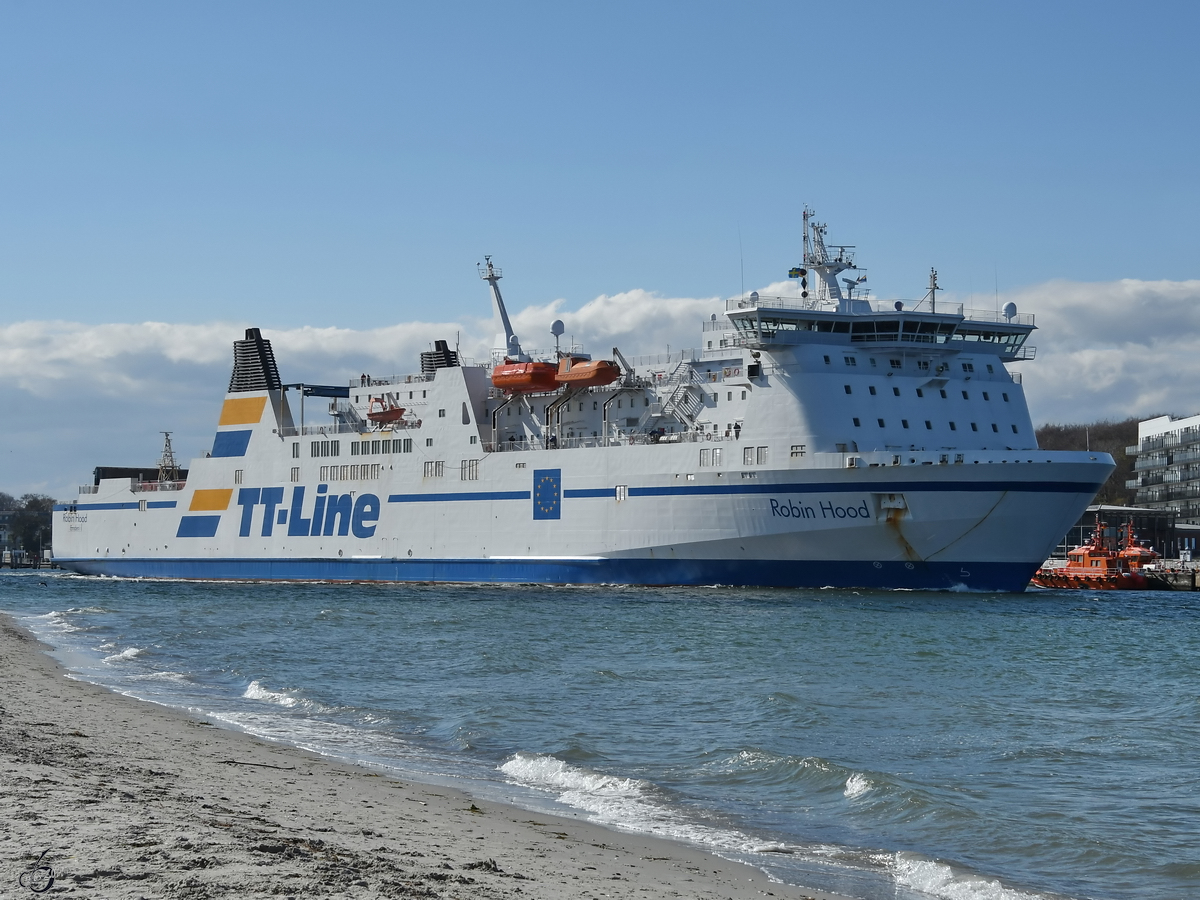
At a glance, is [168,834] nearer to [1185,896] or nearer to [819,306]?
[1185,896]

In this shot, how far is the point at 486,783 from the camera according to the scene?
439 inches

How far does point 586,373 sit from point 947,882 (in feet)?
107

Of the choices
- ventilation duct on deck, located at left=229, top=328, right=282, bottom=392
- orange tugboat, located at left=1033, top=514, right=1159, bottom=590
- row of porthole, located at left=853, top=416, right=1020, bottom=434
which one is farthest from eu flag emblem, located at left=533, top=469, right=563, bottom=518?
orange tugboat, located at left=1033, top=514, right=1159, bottom=590

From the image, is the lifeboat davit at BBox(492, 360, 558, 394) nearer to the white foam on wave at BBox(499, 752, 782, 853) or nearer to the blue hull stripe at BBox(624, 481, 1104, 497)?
the blue hull stripe at BBox(624, 481, 1104, 497)

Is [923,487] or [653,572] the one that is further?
[653,572]

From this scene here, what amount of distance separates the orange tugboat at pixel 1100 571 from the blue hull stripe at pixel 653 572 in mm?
22602

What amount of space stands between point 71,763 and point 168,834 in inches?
124

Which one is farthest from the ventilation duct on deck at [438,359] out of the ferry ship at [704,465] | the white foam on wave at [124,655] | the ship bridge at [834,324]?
the white foam on wave at [124,655]

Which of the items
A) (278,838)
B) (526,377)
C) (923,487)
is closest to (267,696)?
(278,838)

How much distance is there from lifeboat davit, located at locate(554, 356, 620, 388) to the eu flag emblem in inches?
121

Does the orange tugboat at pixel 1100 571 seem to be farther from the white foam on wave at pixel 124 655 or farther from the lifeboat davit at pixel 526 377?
the white foam on wave at pixel 124 655

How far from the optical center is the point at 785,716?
1489cm

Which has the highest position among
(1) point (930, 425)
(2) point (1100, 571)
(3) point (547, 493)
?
(1) point (930, 425)

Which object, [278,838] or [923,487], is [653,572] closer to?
[923,487]
